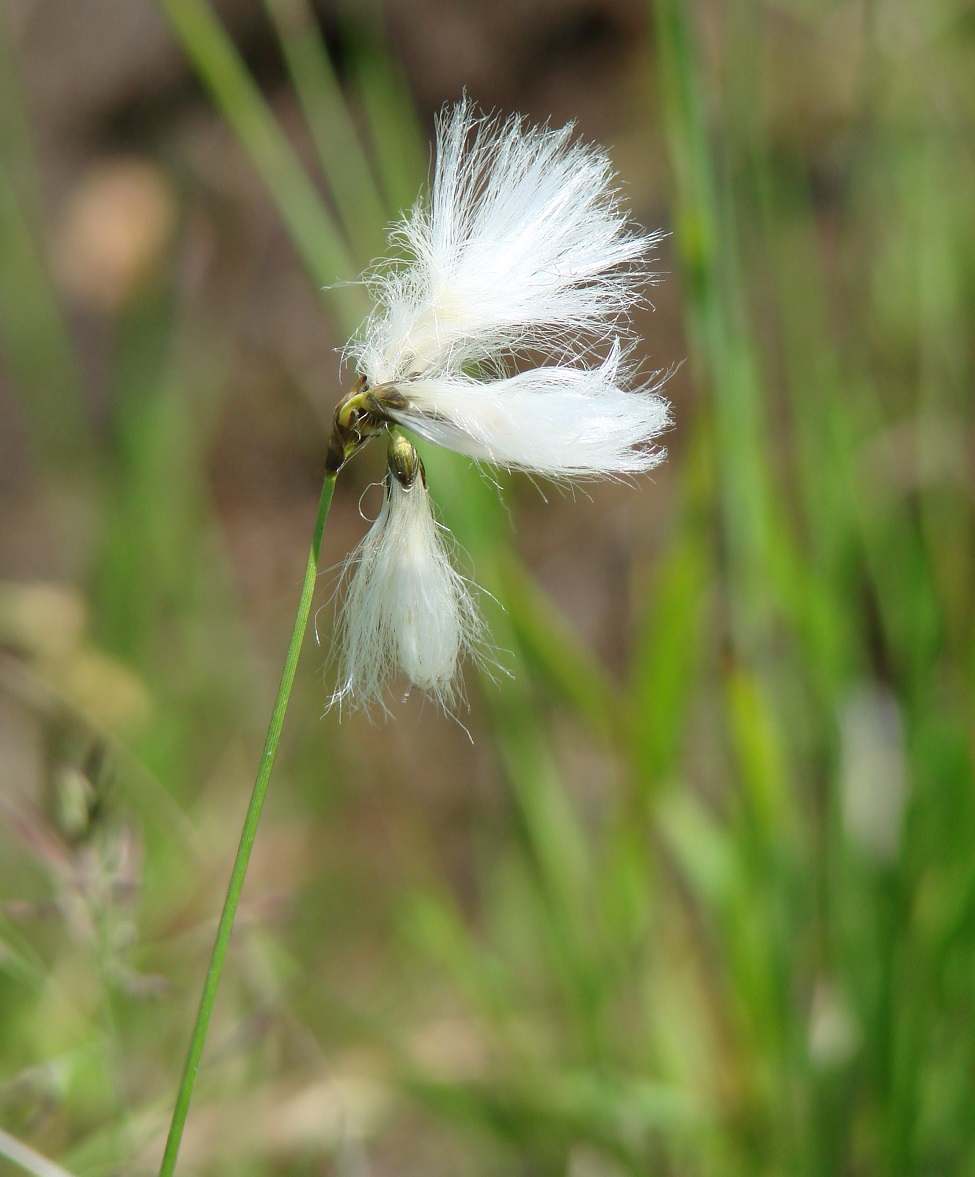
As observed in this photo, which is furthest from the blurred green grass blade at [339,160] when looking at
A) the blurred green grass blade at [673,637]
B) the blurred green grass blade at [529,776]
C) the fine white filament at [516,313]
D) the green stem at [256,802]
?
the green stem at [256,802]

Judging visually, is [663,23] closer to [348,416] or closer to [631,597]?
[348,416]

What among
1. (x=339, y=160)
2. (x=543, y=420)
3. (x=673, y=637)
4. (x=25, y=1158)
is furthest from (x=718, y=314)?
(x=25, y=1158)

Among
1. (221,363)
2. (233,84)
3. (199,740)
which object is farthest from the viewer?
(221,363)

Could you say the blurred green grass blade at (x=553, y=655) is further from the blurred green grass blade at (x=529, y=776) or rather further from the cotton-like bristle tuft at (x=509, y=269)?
the cotton-like bristle tuft at (x=509, y=269)

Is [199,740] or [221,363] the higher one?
[221,363]

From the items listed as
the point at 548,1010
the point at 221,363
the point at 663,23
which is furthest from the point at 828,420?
the point at 221,363

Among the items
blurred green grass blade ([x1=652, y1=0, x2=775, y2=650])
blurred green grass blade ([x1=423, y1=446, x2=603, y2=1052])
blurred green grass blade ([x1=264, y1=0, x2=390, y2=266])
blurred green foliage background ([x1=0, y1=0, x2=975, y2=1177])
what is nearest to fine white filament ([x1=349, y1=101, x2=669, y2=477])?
blurred green foliage background ([x1=0, y1=0, x2=975, y2=1177])
